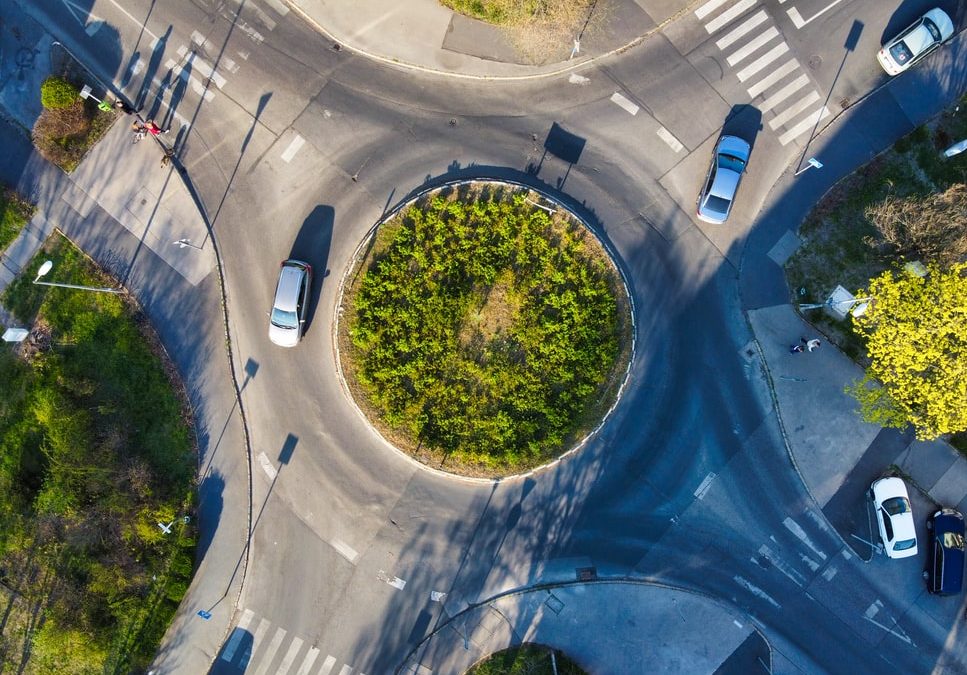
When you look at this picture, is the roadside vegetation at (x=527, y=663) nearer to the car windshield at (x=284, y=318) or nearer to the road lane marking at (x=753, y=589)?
the road lane marking at (x=753, y=589)

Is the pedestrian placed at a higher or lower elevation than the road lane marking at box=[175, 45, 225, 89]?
lower

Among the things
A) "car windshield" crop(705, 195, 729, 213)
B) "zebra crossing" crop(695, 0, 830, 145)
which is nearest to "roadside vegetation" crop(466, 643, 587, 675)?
"car windshield" crop(705, 195, 729, 213)

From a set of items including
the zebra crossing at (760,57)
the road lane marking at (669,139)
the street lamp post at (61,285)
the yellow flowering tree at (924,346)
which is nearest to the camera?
the yellow flowering tree at (924,346)

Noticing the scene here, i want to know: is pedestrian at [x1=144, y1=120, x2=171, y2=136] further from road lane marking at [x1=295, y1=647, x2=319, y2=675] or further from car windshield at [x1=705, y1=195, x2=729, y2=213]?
car windshield at [x1=705, y1=195, x2=729, y2=213]

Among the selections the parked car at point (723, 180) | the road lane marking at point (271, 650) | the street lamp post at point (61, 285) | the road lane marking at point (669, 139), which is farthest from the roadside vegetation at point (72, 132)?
the parked car at point (723, 180)

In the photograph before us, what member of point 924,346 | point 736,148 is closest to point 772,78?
point 736,148

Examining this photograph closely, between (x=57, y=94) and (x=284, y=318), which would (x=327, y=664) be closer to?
(x=284, y=318)
